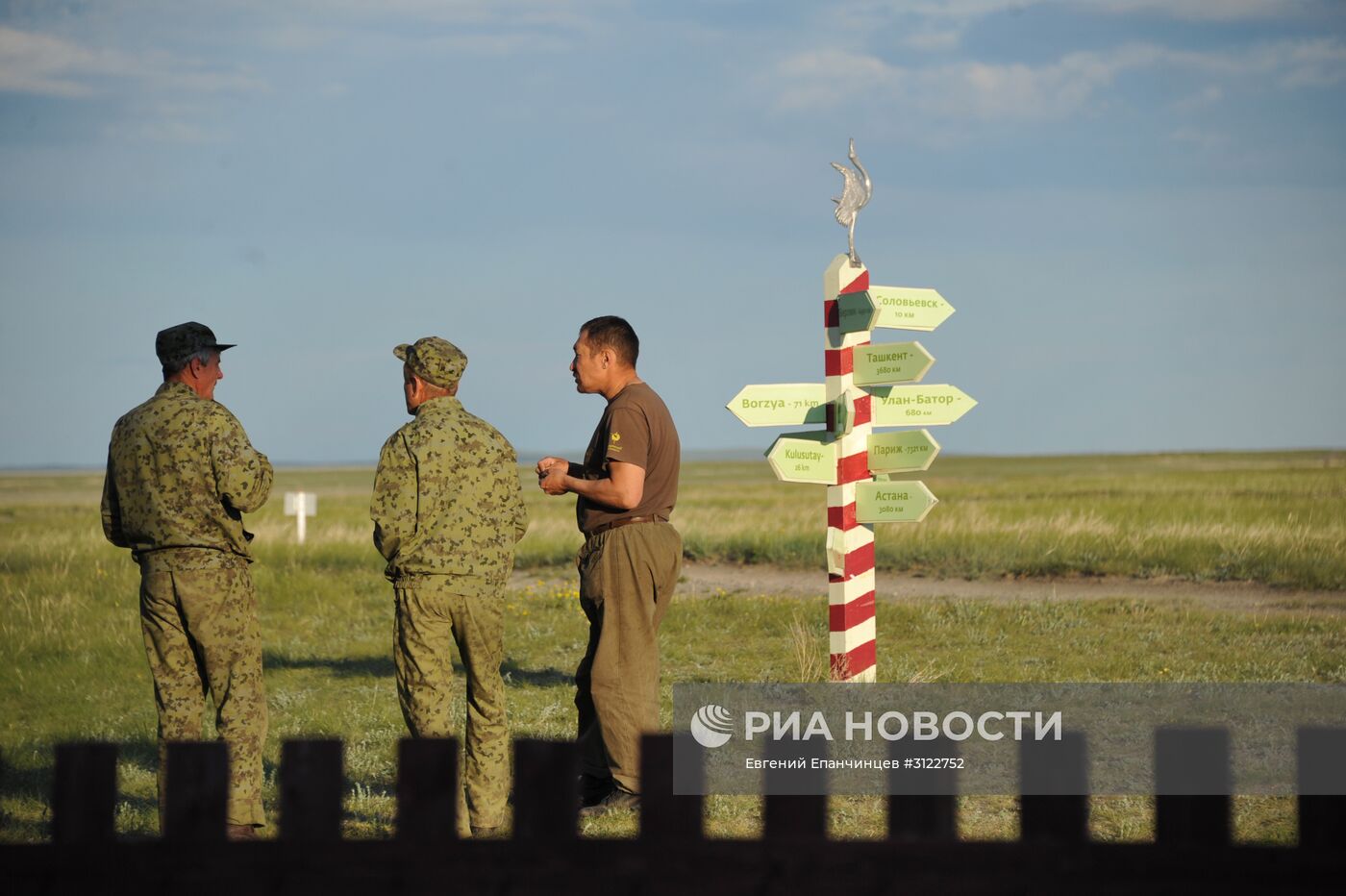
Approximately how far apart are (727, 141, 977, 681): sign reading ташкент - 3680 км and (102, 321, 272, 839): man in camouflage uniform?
3.42 metres

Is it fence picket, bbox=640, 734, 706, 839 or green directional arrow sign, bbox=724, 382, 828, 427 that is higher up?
green directional arrow sign, bbox=724, 382, 828, 427

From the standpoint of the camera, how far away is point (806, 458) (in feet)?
27.8

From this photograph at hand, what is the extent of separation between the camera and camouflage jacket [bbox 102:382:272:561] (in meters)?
5.72

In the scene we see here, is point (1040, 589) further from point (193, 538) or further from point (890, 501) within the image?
point (193, 538)

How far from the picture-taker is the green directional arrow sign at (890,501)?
8344 millimetres

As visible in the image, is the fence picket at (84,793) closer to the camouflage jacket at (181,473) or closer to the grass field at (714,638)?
the grass field at (714,638)

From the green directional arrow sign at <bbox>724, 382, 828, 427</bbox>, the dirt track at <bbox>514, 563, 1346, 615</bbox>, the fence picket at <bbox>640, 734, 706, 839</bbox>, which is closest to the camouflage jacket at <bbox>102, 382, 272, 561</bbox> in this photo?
the green directional arrow sign at <bbox>724, 382, 828, 427</bbox>

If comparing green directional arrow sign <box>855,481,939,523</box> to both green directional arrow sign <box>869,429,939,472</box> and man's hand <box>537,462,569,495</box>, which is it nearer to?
green directional arrow sign <box>869,429,939,472</box>

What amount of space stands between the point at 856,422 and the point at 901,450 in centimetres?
32

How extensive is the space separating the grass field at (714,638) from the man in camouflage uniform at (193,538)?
0.75 meters

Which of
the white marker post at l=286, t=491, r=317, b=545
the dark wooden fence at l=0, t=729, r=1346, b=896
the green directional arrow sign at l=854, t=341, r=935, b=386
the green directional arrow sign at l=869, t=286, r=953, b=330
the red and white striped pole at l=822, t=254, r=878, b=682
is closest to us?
the dark wooden fence at l=0, t=729, r=1346, b=896

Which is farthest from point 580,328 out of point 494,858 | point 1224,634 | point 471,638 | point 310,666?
point 1224,634

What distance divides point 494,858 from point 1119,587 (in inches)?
635

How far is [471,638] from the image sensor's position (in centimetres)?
579
